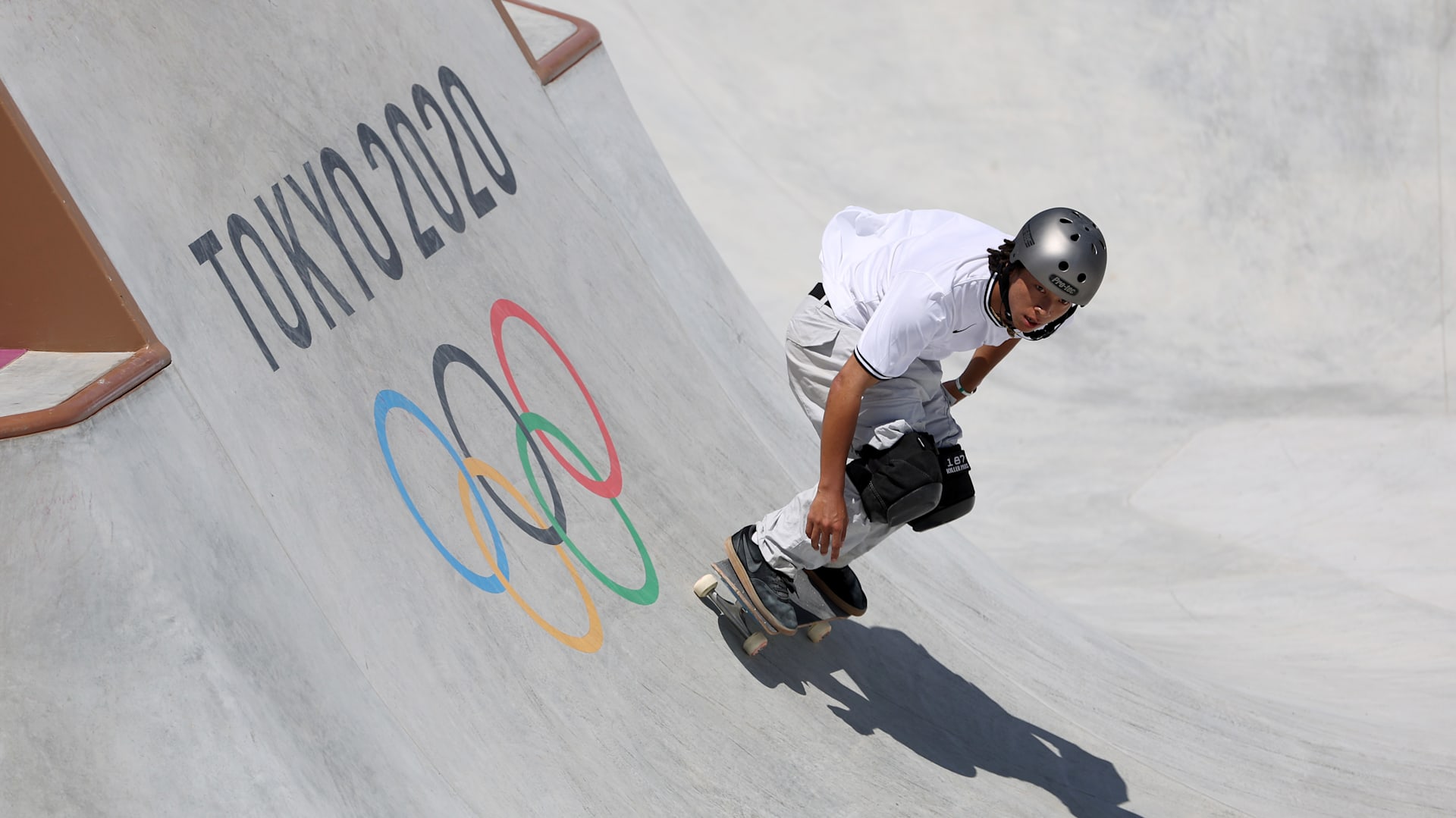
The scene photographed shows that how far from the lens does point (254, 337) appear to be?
3504mm

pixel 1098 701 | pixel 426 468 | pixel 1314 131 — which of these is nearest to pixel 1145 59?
pixel 1314 131

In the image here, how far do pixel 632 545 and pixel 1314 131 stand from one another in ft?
21.0

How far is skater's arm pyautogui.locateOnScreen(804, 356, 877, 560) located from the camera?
3199 mm

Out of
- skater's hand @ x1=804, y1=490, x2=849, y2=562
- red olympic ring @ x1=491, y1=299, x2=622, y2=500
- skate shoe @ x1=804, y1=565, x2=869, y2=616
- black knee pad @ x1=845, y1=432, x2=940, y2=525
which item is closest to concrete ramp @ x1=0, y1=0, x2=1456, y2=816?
red olympic ring @ x1=491, y1=299, x2=622, y2=500

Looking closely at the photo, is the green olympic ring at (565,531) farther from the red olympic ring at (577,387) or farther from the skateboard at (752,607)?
the skateboard at (752,607)

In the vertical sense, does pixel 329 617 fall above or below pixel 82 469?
below

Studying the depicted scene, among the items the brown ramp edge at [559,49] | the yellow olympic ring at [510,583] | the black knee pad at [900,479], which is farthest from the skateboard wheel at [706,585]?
the brown ramp edge at [559,49]

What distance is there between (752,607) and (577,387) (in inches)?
47.3

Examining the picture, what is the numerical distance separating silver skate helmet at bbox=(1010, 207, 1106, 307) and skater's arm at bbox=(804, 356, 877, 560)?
0.55 metres

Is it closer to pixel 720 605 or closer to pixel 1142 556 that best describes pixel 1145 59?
pixel 1142 556

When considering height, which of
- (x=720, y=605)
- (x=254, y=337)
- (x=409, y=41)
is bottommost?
(x=720, y=605)

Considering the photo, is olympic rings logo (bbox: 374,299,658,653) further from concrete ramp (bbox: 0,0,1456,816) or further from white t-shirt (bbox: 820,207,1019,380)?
white t-shirt (bbox: 820,207,1019,380)

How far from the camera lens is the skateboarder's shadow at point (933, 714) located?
402cm

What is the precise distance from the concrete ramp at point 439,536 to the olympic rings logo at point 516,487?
14mm
